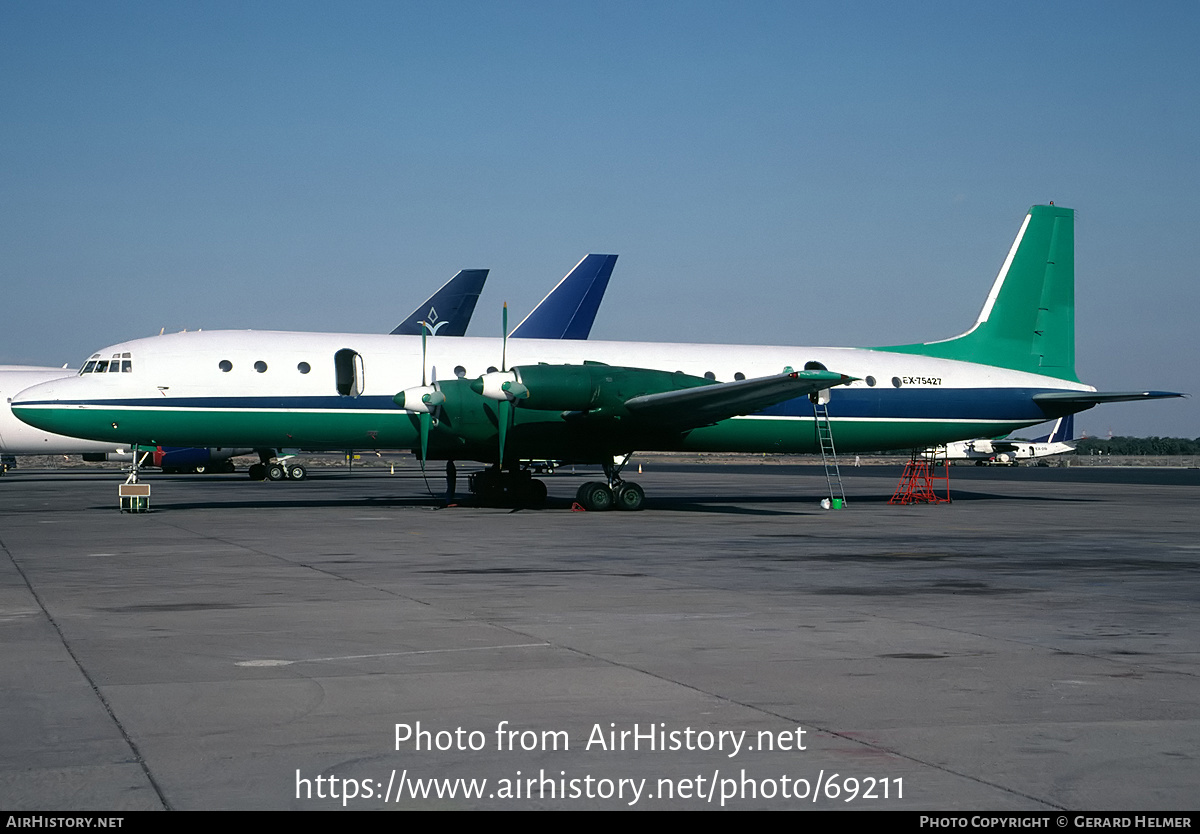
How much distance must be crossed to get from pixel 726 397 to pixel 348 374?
8.84 metres

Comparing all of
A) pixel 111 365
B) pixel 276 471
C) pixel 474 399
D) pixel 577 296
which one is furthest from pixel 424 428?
pixel 276 471

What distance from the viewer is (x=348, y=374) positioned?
26578 mm

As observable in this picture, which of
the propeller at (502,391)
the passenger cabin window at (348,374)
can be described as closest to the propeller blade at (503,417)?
the propeller at (502,391)

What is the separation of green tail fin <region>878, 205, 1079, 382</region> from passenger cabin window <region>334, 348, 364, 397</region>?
16.2 meters

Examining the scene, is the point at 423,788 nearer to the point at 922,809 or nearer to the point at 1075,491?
the point at 922,809

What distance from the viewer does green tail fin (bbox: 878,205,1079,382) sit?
33.4m

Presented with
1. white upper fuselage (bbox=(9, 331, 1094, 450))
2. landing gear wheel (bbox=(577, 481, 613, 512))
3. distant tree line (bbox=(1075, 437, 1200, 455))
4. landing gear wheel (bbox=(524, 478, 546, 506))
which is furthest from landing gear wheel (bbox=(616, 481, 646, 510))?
distant tree line (bbox=(1075, 437, 1200, 455))

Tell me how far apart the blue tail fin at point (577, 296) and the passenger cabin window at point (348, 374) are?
53.3 feet

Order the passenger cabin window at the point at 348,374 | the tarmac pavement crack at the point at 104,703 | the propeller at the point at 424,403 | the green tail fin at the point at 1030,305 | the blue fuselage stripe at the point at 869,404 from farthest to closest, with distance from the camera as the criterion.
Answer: the green tail fin at the point at 1030,305 < the passenger cabin window at the point at 348,374 < the blue fuselage stripe at the point at 869,404 < the propeller at the point at 424,403 < the tarmac pavement crack at the point at 104,703

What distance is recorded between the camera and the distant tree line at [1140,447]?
159 metres

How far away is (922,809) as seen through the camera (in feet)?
16.2

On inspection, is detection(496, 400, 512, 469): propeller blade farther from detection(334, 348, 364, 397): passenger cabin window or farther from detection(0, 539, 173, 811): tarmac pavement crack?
detection(0, 539, 173, 811): tarmac pavement crack

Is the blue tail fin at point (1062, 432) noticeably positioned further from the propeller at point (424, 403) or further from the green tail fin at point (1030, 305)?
the propeller at point (424, 403)

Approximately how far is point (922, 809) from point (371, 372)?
2304cm
